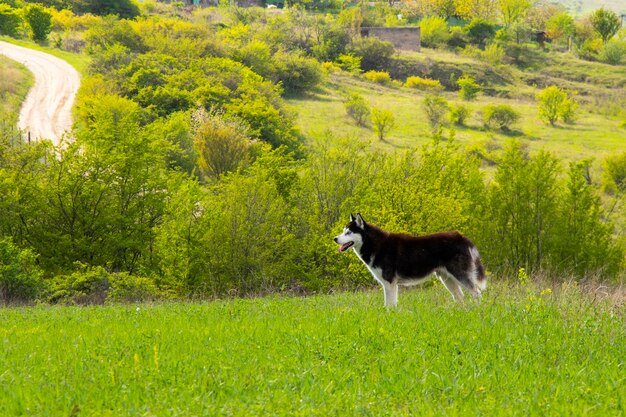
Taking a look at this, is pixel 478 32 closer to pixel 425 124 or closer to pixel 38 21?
pixel 425 124

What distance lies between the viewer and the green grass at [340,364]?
6.21 metres

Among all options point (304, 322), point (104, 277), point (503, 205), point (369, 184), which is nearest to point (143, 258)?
point (104, 277)

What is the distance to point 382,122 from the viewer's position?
73.4 meters

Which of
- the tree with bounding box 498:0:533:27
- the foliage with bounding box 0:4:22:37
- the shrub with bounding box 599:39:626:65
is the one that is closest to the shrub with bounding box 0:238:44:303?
the foliage with bounding box 0:4:22:37

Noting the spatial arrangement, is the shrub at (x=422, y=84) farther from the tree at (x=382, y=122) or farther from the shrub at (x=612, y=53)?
the shrub at (x=612, y=53)

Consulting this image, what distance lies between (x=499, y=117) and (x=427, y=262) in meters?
70.8

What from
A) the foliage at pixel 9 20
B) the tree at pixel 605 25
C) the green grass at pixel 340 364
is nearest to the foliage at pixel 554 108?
the foliage at pixel 9 20

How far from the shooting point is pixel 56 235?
30672 millimetres

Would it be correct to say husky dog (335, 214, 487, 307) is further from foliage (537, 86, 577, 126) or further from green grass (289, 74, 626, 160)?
foliage (537, 86, 577, 126)

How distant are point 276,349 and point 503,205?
32.2m

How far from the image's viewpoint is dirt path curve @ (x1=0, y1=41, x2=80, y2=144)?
188ft

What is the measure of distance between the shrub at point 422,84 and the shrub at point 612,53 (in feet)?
147

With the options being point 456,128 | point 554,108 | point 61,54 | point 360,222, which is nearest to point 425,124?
point 456,128

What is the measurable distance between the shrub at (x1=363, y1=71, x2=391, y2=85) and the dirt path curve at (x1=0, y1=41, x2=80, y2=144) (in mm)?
43962
